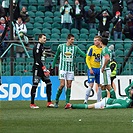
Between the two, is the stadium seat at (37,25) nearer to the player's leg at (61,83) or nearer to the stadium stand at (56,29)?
the stadium stand at (56,29)

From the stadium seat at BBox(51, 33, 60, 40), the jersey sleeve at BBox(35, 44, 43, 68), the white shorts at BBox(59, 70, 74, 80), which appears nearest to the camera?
the jersey sleeve at BBox(35, 44, 43, 68)

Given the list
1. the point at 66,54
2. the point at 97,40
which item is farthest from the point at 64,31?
the point at 66,54

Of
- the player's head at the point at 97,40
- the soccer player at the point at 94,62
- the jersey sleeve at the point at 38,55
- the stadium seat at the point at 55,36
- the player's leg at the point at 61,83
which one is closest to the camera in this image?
the jersey sleeve at the point at 38,55

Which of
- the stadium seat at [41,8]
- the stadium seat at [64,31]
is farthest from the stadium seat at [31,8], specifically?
the stadium seat at [64,31]

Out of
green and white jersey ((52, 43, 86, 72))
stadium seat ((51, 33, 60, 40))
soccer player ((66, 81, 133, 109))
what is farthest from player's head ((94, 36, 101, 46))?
stadium seat ((51, 33, 60, 40))

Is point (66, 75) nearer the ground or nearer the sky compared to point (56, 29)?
nearer the ground

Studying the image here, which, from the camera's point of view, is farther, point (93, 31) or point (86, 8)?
point (86, 8)

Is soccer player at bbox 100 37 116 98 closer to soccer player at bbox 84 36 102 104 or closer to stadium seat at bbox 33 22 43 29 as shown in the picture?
soccer player at bbox 84 36 102 104

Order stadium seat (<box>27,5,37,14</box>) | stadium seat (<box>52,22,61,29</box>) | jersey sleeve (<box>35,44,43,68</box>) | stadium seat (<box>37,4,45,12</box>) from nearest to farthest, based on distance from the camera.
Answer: jersey sleeve (<box>35,44,43,68</box>)
stadium seat (<box>52,22,61,29</box>)
stadium seat (<box>27,5,37,14</box>)
stadium seat (<box>37,4,45,12</box>)

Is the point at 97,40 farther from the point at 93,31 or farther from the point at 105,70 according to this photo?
the point at 93,31

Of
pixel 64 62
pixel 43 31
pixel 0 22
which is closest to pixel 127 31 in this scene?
pixel 43 31

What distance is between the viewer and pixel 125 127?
42.4 feet

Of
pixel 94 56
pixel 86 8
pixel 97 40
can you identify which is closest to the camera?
pixel 97 40

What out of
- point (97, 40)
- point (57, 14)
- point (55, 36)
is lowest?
point (97, 40)
